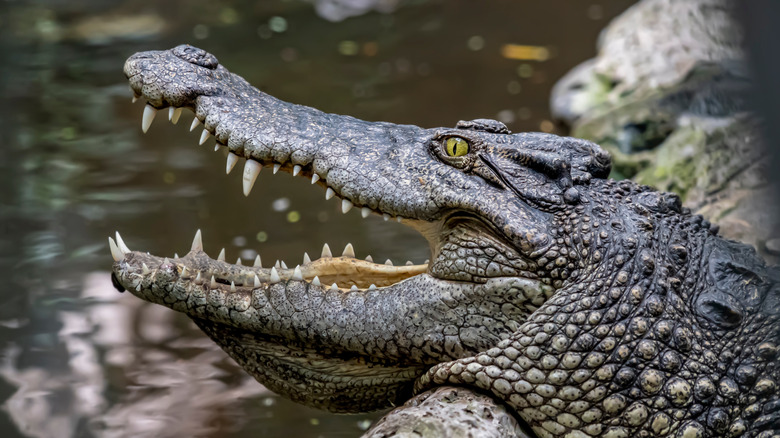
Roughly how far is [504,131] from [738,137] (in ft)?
7.93

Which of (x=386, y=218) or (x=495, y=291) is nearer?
(x=495, y=291)

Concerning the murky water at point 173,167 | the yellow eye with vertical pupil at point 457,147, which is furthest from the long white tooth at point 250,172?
the murky water at point 173,167

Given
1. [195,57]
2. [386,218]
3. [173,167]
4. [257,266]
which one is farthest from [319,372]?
[173,167]

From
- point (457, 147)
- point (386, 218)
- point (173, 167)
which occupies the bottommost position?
point (173, 167)

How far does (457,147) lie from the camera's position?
11.0 ft

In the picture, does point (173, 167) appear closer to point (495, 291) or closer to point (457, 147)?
point (457, 147)

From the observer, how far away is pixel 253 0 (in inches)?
412

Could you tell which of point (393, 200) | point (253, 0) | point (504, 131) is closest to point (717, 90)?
point (504, 131)

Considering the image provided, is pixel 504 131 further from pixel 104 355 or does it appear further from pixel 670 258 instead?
pixel 104 355

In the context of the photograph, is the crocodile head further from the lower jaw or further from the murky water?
the murky water

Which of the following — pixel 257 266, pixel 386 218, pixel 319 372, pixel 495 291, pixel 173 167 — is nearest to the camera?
pixel 495 291

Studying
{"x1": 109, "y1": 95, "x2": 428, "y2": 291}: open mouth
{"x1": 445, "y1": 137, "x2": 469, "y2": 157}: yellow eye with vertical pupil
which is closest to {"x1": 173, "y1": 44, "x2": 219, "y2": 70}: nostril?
{"x1": 109, "y1": 95, "x2": 428, "y2": 291}: open mouth

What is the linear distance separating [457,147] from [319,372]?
1.14 metres

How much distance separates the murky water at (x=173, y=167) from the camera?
449 centimetres
